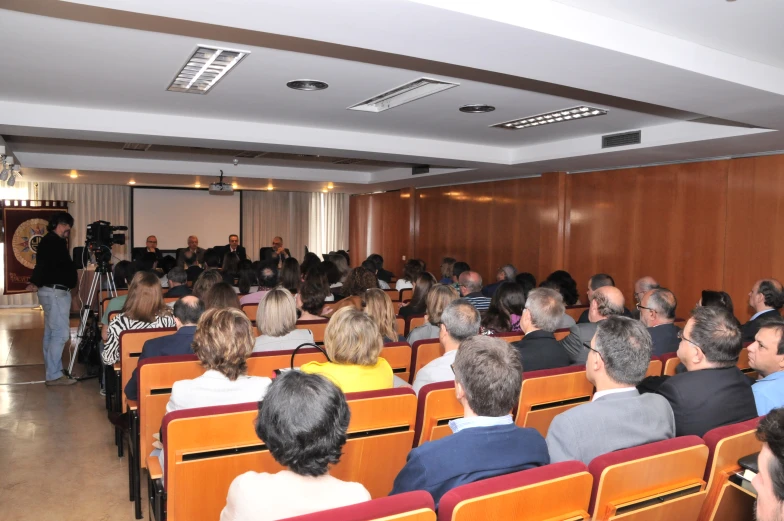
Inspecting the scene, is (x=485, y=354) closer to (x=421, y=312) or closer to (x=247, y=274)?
(x=421, y=312)

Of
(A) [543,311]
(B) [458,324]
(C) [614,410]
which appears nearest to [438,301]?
(A) [543,311]

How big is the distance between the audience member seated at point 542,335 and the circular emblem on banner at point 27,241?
1174 centimetres

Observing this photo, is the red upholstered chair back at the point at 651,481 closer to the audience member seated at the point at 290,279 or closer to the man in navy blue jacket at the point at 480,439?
the man in navy blue jacket at the point at 480,439

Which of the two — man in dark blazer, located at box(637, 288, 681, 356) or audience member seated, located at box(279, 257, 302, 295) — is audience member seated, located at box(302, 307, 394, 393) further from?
audience member seated, located at box(279, 257, 302, 295)

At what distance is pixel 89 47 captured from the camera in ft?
12.8

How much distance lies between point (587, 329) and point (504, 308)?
30.6 inches

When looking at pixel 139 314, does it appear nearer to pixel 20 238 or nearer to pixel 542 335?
pixel 542 335

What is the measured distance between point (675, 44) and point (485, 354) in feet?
8.11

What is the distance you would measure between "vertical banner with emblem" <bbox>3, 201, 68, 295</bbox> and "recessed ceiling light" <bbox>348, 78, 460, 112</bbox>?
9.27 meters

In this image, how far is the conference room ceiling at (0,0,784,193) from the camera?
287 centimetres

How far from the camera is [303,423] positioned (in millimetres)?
1674

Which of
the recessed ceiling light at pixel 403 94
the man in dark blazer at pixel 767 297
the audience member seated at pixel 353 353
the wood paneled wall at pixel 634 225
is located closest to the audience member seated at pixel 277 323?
the audience member seated at pixel 353 353

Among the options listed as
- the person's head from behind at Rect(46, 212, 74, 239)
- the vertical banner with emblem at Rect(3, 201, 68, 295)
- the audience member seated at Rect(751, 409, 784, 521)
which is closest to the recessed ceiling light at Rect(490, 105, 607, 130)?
the audience member seated at Rect(751, 409, 784, 521)

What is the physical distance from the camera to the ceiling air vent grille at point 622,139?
654 centimetres
